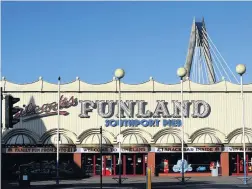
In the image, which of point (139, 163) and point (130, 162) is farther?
point (130, 162)

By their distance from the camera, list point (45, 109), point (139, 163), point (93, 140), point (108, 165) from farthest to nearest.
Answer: point (108, 165) → point (139, 163) → point (45, 109) → point (93, 140)

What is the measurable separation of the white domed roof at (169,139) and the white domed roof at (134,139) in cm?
172

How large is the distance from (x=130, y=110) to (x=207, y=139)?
30.0 feet

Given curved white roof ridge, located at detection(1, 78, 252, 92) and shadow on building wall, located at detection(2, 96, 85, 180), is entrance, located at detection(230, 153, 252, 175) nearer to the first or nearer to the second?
curved white roof ridge, located at detection(1, 78, 252, 92)

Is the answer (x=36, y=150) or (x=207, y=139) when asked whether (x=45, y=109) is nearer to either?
(x=36, y=150)

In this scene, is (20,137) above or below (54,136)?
below

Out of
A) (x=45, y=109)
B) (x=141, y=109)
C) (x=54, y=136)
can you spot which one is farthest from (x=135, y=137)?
(x=45, y=109)

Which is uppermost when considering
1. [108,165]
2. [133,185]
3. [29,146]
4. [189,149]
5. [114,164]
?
[29,146]

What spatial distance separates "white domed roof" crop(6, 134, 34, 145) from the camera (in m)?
62.1

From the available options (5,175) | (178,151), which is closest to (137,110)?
(178,151)

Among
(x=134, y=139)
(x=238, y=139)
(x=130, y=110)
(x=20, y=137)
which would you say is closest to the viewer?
(x=134, y=139)

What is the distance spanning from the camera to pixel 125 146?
202 feet

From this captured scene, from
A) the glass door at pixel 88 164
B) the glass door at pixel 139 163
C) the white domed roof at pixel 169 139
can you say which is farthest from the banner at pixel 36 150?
the white domed roof at pixel 169 139

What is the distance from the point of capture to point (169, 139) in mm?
62375
